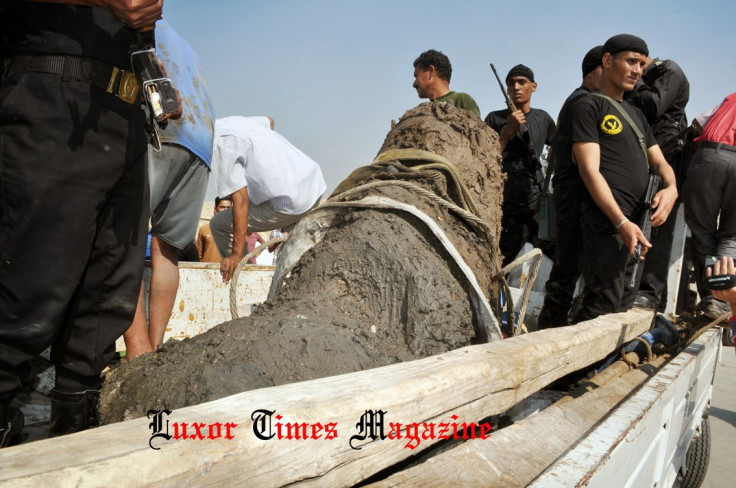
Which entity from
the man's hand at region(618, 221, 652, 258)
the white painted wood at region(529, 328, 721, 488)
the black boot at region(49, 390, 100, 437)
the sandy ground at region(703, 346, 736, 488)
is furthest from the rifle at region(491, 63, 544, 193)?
the black boot at region(49, 390, 100, 437)

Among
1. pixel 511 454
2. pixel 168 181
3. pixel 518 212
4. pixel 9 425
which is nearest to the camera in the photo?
pixel 511 454

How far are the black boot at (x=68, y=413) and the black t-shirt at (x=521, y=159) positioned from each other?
3595 mm

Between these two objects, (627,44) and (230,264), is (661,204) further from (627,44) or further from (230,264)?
(230,264)

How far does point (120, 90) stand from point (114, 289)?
642 mm

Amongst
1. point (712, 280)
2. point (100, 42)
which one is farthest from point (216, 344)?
point (712, 280)

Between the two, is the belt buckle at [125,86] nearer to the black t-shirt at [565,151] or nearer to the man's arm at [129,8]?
the man's arm at [129,8]

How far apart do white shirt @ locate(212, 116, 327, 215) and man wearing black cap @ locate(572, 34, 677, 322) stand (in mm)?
2129

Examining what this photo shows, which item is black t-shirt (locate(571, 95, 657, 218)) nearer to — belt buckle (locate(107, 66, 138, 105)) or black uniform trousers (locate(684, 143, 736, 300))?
black uniform trousers (locate(684, 143, 736, 300))

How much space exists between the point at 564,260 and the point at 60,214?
2.98 metres

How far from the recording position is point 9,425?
135 centimetres

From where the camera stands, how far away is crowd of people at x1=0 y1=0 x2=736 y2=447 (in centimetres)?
136

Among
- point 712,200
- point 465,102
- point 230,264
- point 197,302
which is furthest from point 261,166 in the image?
point 712,200

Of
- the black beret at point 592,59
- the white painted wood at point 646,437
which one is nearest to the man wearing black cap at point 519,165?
the black beret at point 592,59

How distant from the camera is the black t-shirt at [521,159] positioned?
436cm
